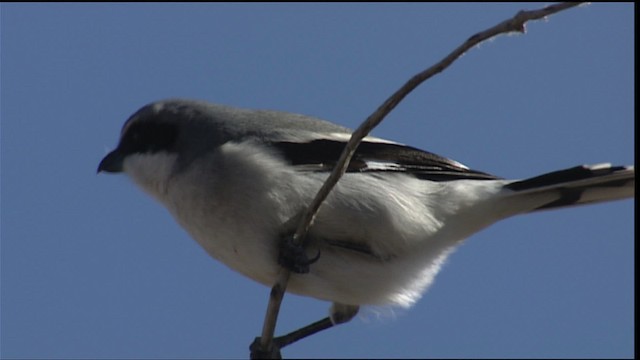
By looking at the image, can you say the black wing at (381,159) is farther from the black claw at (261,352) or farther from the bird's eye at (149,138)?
the black claw at (261,352)

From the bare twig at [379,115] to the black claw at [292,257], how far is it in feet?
0.15

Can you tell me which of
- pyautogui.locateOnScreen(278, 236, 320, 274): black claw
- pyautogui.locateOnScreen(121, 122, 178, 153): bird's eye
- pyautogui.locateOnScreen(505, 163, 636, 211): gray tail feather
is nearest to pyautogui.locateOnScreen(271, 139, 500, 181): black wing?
pyautogui.locateOnScreen(505, 163, 636, 211): gray tail feather

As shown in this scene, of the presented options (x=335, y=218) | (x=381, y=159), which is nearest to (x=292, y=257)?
(x=335, y=218)

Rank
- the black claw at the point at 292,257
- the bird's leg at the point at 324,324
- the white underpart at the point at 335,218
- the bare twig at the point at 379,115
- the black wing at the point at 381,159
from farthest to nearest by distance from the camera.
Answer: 1. the bird's leg at the point at 324,324
2. the black wing at the point at 381,159
3. the white underpart at the point at 335,218
4. the black claw at the point at 292,257
5. the bare twig at the point at 379,115

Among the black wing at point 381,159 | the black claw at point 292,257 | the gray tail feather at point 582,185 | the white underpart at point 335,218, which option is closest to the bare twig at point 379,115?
the black claw at point 292,257

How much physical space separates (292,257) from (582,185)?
155 centimetres

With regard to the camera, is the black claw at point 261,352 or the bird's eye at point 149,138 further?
the bird's eye at point 149,138

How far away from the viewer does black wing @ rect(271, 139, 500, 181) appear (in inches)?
192

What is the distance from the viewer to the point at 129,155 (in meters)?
5.79

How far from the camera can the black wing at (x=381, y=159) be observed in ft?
A: 16.0

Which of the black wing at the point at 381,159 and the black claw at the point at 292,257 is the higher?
the black wing at the point at 381,159

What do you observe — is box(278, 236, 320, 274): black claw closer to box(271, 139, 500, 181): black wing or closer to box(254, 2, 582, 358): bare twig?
box(254, 2, 582, 358): bare twig

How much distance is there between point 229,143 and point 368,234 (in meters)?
0.92

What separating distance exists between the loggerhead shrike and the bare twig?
0.28 metres
